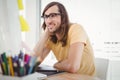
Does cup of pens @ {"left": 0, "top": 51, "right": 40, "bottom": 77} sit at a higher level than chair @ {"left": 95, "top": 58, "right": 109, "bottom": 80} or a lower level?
higher

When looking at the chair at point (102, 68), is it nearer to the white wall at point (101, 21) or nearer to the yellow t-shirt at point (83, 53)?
the yellow t-shirt at point (83, 53)

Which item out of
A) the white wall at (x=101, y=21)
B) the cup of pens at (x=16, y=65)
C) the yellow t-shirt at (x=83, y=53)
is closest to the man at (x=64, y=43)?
the yellow t-shirt at (x=83, y=53)

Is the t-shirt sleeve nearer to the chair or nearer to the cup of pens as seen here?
the chair

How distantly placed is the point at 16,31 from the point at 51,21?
1.39 ft

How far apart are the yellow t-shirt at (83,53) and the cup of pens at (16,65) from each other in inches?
18.6

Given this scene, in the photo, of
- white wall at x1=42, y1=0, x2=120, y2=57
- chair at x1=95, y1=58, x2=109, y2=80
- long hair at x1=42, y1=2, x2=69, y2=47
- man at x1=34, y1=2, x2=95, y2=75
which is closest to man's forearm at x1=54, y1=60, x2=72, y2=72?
man at x1=34, y1=2, x2=95, y2=75

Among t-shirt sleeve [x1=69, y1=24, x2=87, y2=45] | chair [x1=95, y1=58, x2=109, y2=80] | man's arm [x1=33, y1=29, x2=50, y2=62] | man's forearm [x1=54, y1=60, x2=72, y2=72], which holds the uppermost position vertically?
t-shirt sleeve [x1=69, y1=24, x2=87, y2=45]

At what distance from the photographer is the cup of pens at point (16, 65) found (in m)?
0.87

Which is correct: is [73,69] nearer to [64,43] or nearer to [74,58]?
[74,58]

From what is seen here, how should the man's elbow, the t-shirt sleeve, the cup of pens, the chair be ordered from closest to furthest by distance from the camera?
1. the cup of pens
2. the man's elbow
3. the t-shirt sleeve
4. the chair

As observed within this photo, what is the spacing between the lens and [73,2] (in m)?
1.63

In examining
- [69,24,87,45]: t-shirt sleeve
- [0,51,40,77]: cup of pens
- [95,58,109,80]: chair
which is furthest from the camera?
[95,58,109,80]: chair

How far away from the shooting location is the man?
1.31 metres

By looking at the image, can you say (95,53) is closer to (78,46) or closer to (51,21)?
(78,46)
